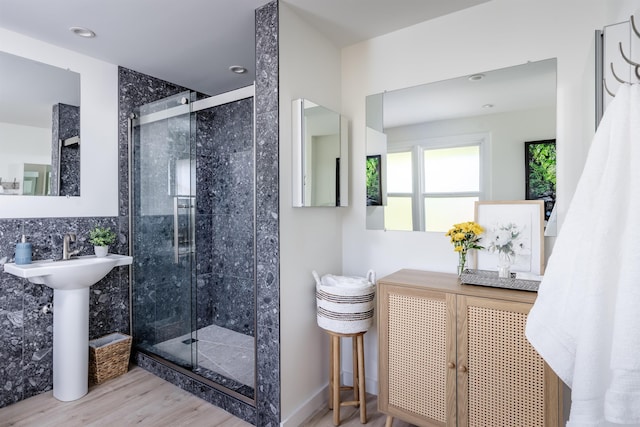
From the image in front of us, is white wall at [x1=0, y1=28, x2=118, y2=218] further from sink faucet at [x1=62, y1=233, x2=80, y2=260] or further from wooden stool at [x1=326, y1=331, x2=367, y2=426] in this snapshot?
wooden stool at [x1=326, y1=331, x2=367, y2=426]

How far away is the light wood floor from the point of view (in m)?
2.11

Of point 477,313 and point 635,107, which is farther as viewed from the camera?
point 477,313

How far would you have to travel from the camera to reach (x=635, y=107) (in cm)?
88

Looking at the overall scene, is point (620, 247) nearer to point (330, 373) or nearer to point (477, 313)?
point (477, 313)

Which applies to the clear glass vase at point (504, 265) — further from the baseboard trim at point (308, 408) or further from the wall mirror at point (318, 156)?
the baseboard trim at point (308, 408)

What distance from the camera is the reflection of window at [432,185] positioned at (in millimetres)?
2100

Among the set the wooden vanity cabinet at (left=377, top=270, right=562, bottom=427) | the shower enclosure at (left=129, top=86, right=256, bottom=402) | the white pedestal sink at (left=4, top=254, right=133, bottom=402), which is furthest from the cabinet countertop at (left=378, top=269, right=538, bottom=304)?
the white pedestal sink at (left=4, top=254, right=133, bottom=402)

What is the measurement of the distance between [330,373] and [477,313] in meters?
1.07

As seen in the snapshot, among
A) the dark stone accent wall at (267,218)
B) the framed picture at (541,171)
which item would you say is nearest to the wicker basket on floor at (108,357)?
the dark stone accent wall at (267,218)

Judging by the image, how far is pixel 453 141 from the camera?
2.14 meters

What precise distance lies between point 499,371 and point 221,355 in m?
2.15

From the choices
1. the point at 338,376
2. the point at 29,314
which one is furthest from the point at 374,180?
the point at 29,314

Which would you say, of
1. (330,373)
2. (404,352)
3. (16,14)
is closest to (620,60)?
(404,352)

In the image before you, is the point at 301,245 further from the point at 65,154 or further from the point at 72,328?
the point at 65,154
